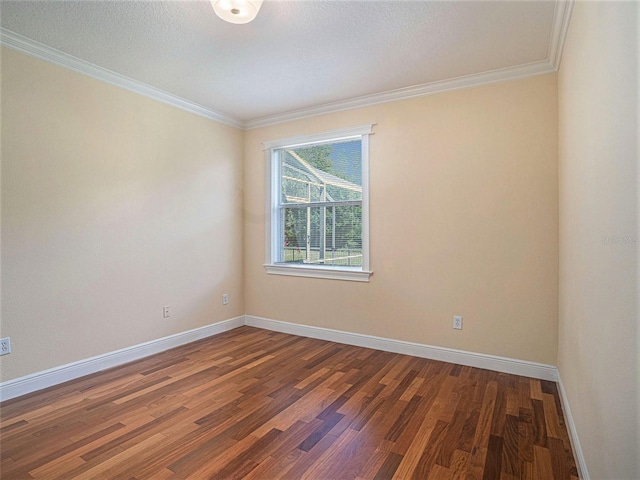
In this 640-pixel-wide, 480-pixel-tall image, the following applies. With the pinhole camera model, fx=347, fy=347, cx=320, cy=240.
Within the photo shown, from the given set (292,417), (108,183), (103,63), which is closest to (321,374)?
(292,417)

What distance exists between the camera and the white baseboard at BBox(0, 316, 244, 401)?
8.42 feet

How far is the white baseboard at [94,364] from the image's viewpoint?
2.57 m

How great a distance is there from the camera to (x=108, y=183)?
3.12 metres

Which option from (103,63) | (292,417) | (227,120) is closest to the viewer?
(292,417)

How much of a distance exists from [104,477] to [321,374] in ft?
5.48

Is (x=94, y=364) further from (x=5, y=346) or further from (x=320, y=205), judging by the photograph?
(x=320, y=205)

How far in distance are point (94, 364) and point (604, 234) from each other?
12.0 ft

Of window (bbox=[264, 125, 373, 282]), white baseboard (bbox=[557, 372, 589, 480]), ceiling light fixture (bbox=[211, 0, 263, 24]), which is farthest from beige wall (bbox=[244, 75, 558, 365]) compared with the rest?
ceiling light fixture (bbox=[211, 0, 263, 24])

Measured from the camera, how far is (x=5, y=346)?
2.50m

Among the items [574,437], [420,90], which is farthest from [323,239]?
[574,437]

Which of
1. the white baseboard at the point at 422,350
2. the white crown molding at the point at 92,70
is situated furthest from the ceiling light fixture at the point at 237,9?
the white baseboard at the point at 422,350

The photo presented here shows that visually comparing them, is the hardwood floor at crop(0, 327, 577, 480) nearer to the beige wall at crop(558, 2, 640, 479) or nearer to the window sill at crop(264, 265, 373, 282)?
the beige wall at crop(558, 2, 640, 479)

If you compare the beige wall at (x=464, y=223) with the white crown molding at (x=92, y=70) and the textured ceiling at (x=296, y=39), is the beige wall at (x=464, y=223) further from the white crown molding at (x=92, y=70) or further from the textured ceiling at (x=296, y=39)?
the white crown molding at (x=92, y=70)

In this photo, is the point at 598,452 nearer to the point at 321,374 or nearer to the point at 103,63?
the point at 321,374
